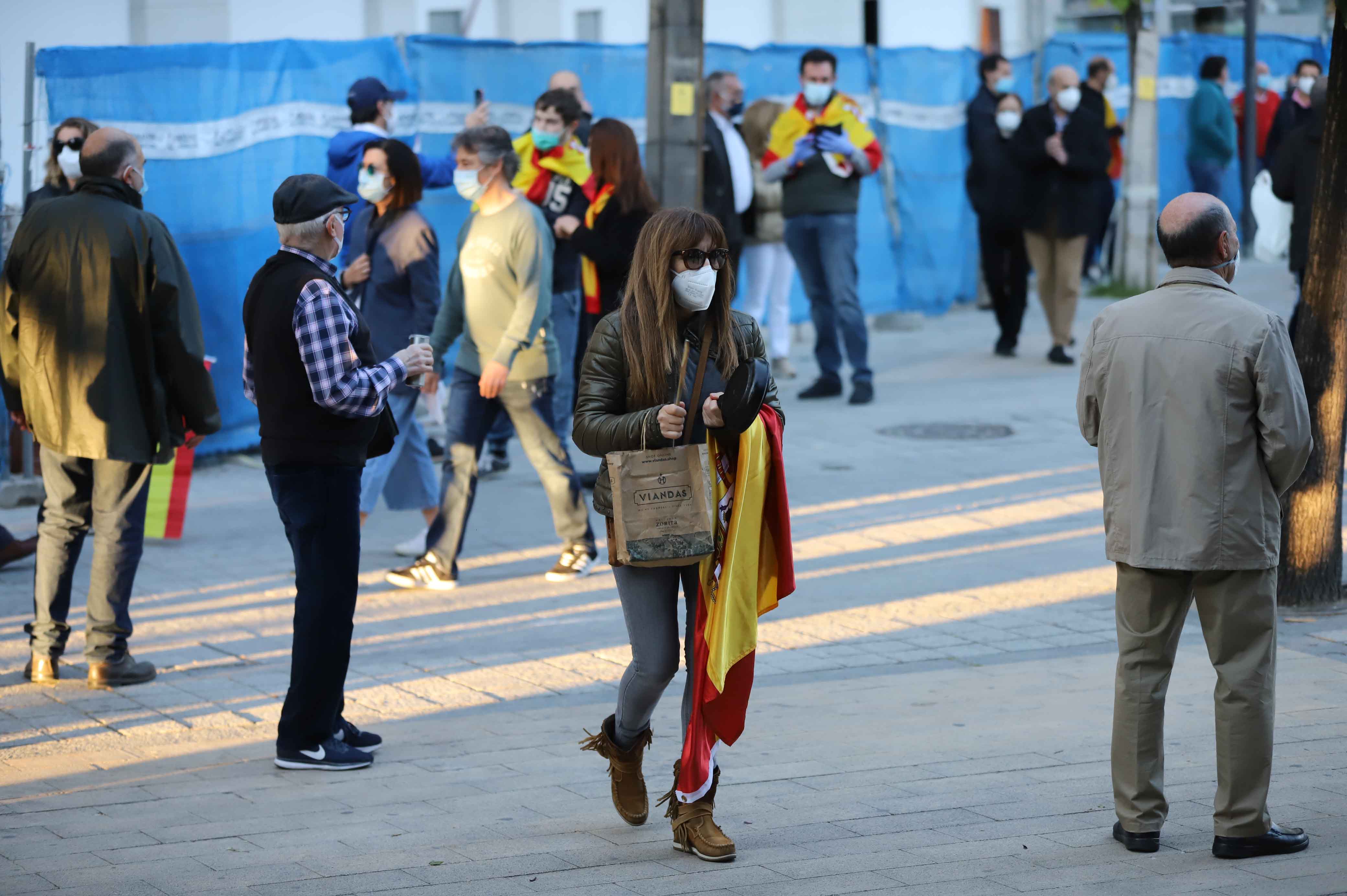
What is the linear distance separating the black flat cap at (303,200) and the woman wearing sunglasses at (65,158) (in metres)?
2.76

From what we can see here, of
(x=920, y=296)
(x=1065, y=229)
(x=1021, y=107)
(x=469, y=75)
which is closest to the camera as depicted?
(x=469, y=75)

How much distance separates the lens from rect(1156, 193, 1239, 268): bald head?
4574mm

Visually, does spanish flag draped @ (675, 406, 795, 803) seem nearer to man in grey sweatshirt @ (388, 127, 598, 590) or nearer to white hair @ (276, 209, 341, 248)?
white hair @ (276, 209, 341, 248)

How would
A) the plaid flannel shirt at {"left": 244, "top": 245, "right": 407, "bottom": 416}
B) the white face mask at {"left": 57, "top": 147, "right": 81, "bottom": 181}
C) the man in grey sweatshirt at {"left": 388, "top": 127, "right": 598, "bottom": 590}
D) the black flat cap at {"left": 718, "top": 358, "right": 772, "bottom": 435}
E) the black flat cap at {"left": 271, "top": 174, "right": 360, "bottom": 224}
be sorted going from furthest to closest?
the man in grey sweatshirt at {"left": 388, "top": 127, "right": 598, "bottom": 590}, the white face mask at {"left": 57, "top": 147, "right": 81, "bottom": 181}, the black flat cap at {"left": 271, "top": 174, "right": 360, "bottom": 224}, the plaid flannel shirt at {"left": 244, "top": 245, "right": 407, "bottom": 416}, the black flat cap at {"left": 718, "top": 358, "right": 772, "bottom": 435}

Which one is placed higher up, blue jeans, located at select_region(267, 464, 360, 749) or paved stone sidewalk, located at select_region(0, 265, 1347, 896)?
blue jeans, located at select_region(267, 464, 360, 749)

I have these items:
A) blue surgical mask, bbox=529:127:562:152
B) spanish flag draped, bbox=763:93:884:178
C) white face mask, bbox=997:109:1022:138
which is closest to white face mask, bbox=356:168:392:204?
blue surgical mask, bbox=529:127:562:152

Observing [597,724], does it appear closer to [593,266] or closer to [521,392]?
[521,392]

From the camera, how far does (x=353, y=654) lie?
707cm

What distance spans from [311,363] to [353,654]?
201cm

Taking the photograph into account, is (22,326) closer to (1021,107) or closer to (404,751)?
(404,751)

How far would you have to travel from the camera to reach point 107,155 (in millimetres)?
6480

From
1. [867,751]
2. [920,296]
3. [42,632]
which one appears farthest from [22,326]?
[920,296]

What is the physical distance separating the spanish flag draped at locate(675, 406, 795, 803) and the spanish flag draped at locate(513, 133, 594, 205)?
A: 532 cm

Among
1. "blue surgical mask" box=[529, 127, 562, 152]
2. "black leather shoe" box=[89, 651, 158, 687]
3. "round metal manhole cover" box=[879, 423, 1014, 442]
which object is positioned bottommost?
"round metal manhole cover" box=[879, 423, 1014, 442]
